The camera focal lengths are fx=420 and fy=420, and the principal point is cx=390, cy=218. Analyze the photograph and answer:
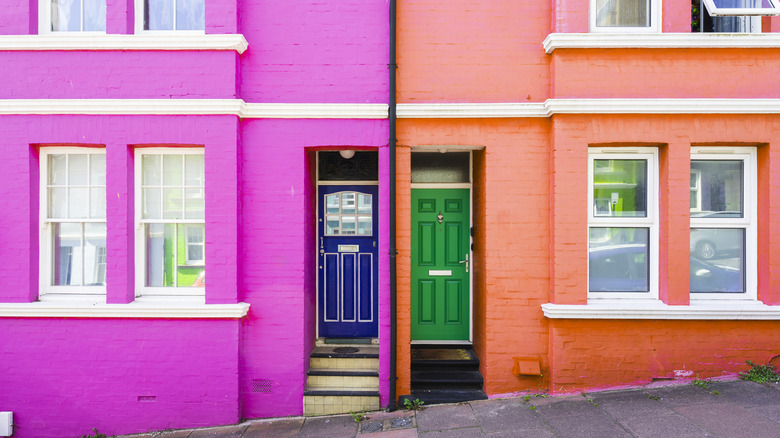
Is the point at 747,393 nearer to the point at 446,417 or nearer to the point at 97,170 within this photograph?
the point at 446,417

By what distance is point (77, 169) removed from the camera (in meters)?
5.07

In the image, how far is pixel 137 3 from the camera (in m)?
5.04

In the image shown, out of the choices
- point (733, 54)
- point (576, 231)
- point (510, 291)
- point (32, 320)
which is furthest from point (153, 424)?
point (733, 54)

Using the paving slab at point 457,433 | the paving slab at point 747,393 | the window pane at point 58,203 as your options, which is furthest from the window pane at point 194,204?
the paving slab at point 747,393

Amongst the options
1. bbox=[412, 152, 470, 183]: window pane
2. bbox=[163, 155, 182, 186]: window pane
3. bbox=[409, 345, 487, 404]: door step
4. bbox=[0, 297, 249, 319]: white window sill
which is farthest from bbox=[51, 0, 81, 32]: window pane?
bbox=[409, 345, 487, 404]: door step

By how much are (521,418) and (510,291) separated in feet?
4.42

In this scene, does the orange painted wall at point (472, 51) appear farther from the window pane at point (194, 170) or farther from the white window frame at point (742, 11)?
the window pane at point (194, 170)

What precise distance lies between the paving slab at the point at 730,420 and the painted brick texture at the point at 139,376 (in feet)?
15.7

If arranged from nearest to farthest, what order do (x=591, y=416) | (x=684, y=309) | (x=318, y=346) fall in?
(x=591, y=416), (x=684, y=309), (x=318, y=346)

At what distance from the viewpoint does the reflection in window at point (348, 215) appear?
5.86m

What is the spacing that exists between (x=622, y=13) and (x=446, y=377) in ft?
16.1

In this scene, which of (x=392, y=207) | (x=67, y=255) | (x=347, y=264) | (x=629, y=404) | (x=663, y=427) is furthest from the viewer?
(x=347, y=264)

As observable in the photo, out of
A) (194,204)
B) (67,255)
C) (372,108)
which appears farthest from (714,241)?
(67,255)

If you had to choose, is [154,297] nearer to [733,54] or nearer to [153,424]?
[153,424]
